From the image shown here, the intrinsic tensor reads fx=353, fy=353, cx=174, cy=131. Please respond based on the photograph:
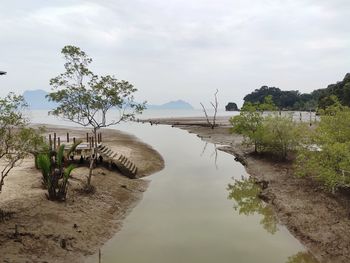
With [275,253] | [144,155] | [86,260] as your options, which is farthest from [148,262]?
[144,155]

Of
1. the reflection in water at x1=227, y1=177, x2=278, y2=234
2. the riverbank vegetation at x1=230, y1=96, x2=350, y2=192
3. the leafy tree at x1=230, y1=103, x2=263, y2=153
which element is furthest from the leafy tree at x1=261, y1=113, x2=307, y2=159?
the reflection in water at x1=227, y1=177, x2=278, y2=234

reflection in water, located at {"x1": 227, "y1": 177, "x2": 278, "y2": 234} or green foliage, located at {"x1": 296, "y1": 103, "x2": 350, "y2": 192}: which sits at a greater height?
green foliage, located at {"x1": 296, "y1": 103, "x2": 350, "y2": 192}

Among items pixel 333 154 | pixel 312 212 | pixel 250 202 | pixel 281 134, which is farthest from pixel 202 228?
pixel 281 134

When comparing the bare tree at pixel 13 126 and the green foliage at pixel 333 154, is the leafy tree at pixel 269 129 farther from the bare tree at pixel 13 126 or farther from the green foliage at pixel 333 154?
the bare tree at pixel 13 126

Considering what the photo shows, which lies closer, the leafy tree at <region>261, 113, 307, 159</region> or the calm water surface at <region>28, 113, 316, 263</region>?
the calm water surface at <region>28, 113, 316, 263</region>

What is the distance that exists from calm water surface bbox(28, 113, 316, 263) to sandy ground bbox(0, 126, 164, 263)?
74cm

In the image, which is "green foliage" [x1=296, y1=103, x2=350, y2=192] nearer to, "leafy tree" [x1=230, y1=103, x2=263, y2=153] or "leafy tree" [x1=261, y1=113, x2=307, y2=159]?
"leafy tree" [x1=261, y1=113, x2=307, y2=159]

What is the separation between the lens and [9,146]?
1430 cm

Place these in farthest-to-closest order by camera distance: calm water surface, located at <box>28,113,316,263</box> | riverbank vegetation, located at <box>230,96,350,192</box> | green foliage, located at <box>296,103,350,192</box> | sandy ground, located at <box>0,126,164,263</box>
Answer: riverbank vegetation, located at <box>230,96,350,192</box> → green foliage, located at <box>296,103,350,192</box> → calm water surface, located at <box>28,113,316,263</box> → sandy ground, located at <box>0,126,164,263</box>

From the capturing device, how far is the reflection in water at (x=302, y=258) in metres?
14.0

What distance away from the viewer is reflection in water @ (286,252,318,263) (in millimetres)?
13958

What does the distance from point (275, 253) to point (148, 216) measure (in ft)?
24.6

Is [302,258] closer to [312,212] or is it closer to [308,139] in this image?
[312,212]

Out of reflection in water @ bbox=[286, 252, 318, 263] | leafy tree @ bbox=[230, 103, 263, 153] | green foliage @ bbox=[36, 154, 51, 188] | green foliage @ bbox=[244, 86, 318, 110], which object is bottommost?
reflection in water @ bbox=[286, 252, 318, 263]
